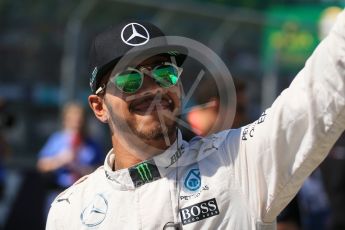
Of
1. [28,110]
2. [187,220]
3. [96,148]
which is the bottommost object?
[187,220]

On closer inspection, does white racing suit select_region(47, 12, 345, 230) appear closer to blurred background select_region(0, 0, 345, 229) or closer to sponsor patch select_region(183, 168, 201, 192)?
sponsor patch select_region(183, 168, 201, 192)

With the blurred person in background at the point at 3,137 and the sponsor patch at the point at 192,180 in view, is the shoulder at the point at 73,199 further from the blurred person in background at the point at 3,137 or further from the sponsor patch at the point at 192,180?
the blurred person in background at the point at 3,137

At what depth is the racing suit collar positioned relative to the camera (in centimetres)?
306

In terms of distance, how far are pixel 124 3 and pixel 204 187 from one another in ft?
26.9

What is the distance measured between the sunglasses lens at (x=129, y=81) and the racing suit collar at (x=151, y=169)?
0.78ft

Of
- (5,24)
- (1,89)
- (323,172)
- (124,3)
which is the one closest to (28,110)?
(1,89)

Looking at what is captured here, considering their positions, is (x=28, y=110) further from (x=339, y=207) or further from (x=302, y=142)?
(x=302, y=142)

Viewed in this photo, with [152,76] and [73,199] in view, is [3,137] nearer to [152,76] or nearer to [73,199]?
[73,199]

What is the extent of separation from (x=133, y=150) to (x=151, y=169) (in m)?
0.13

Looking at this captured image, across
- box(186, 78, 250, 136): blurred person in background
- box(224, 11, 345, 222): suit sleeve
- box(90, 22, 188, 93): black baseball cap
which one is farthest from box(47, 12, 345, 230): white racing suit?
box(186, 78, 250, 136): blurred person in background

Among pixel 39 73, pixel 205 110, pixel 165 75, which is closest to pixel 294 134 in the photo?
pixel 165 75

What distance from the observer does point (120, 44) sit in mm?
3111

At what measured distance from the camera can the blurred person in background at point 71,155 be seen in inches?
358

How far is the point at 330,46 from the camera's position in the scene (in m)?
2.59
